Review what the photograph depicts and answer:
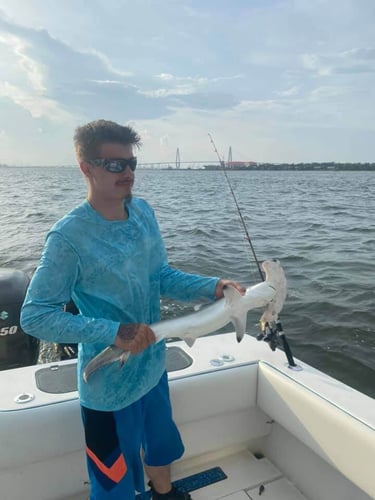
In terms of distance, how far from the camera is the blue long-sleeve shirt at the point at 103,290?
6.93 feet

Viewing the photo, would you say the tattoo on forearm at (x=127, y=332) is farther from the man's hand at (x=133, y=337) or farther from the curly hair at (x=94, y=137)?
the curly hair at (x=94, y=137)

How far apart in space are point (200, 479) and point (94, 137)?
2676 mm

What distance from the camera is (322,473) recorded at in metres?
3.11

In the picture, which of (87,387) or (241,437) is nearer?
(87,387)

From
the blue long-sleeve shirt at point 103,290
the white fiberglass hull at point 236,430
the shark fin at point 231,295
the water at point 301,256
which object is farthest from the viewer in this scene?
the water at point 301,256

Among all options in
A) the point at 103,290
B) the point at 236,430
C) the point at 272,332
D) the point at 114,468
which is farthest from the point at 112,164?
the point at 236,430

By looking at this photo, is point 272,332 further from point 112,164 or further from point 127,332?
point 112,164

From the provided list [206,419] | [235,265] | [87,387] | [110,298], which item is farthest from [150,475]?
[235,265]

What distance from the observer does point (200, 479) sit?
3.42 meters

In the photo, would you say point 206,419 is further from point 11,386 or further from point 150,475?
point 11,386

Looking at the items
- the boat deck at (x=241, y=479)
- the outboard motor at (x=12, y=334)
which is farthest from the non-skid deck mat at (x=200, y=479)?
the outboard motor at (x=12, y=334)

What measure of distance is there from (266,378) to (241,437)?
2.14 ft

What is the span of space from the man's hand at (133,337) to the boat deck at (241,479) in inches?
66.4

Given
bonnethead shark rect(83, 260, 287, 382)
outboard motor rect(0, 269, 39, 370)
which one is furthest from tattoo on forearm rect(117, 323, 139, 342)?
outboard motor rect(0, 269, 39, 370)
